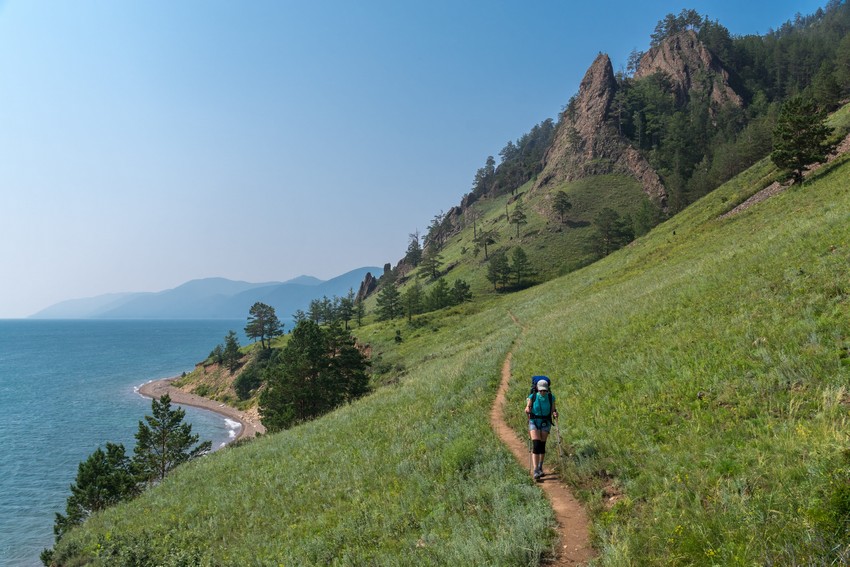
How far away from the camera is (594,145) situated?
15362 cm

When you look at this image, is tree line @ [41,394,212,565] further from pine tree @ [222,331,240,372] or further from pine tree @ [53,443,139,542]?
pine tree @ [222,331,240,372]

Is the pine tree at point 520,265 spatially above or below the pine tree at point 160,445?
above

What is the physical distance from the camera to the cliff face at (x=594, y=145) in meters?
140

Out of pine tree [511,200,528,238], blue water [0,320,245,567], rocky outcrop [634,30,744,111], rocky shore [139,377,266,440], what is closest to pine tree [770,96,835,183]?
blue water [0,320,245,567]

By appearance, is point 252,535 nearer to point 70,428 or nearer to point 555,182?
point 70,428

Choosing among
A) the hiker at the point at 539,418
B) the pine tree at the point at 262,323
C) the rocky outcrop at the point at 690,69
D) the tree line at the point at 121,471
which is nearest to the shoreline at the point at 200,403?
the pine tree at the point at 262,323

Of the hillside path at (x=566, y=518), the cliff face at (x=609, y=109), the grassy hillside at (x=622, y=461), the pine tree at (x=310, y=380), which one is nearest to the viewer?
the grassy hillside at (x=622, y=461)

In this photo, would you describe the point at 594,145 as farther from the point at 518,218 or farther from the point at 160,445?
the point at 160,445

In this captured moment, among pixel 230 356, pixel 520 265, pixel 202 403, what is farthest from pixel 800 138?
pixel 230 356

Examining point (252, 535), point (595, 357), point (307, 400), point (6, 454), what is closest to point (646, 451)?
point (595, 357)

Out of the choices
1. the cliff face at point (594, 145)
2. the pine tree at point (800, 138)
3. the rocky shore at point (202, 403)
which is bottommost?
the rocky shore at point (202, 403)

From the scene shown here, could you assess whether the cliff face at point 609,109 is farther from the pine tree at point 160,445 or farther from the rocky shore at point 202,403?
the pine tree at point 160,445

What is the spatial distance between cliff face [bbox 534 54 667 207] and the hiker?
13680 cm

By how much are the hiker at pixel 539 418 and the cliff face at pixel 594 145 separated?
449ft
